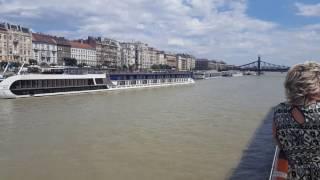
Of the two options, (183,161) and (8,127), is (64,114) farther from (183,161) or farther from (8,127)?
(183,161)

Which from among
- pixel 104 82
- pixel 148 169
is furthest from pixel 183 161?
pixel 104 82

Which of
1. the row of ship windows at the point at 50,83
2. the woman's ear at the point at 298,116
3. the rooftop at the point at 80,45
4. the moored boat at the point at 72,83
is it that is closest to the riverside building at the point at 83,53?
the rooftop at the point at 80,45

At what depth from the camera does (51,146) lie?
48.2 ft

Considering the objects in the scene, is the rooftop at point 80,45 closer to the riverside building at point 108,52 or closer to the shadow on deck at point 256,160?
the riverside building at point 108,52

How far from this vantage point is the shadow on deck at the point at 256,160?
414 inches

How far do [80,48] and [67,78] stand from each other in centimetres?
9446

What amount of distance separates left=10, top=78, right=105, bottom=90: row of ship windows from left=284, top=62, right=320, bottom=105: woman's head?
123 ft

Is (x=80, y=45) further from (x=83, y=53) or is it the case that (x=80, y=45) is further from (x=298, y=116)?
(x=298, y=116)

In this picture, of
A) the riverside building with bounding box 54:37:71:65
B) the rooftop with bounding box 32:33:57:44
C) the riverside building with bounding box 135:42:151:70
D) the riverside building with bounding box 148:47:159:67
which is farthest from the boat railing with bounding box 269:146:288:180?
the riverside building with bounding box 148:47:159:67

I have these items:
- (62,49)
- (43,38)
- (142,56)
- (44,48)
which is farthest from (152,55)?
(44,48)

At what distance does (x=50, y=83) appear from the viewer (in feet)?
140

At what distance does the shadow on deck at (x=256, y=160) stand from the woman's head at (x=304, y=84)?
8271mm

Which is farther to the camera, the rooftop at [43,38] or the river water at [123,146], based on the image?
the rooftop at [43,38]

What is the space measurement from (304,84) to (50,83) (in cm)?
4184
